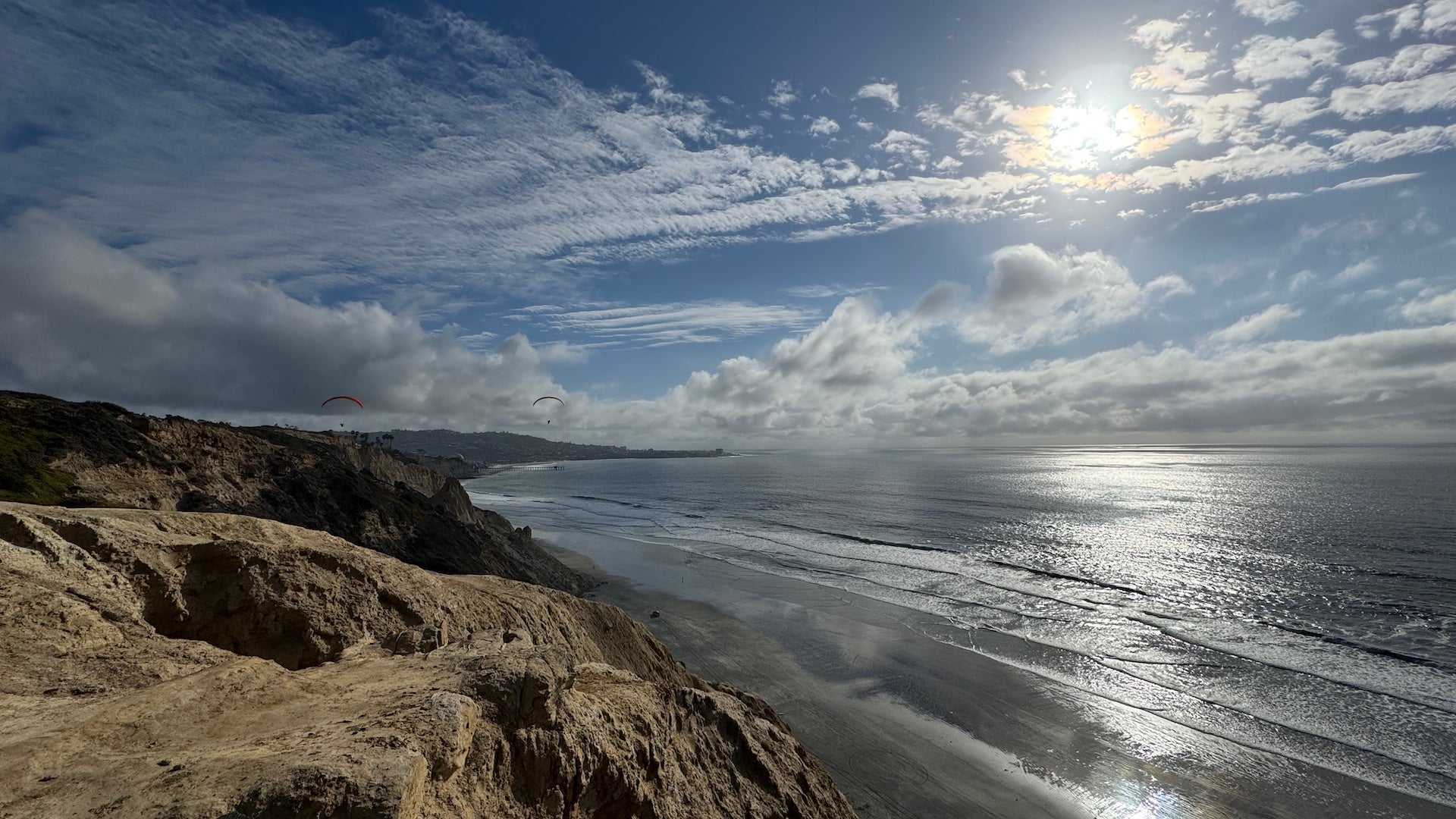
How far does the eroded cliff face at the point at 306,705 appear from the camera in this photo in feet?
17.6

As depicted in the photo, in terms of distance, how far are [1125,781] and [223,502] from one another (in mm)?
37070

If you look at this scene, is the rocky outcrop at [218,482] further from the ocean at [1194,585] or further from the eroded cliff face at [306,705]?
the ocean at [1194,585]

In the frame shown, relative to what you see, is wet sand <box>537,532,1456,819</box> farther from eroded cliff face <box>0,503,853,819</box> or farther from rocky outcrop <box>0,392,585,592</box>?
rocky outcrop <box>0,392,585,592</box>

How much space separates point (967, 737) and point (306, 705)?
18.9 m

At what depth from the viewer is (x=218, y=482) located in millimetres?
29078

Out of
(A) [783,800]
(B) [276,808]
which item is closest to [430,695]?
(B) [276,808]

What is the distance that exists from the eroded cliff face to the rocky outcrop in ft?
44.5

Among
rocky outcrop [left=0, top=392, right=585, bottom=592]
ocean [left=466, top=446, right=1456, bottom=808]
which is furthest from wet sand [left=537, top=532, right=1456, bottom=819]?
rocky outcrop [left=0, top=392, right=585, bottom=592]

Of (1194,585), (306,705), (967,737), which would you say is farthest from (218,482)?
(1194,585)

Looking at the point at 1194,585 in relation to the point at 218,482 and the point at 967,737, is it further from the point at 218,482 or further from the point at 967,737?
the point at 218,482

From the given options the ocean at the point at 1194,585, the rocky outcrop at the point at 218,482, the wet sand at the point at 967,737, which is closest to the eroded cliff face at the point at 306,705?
the wet sand at the point at 967,737

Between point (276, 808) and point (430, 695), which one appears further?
point (430, 695)

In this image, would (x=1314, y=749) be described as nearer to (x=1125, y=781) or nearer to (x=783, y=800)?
(x=1125, y=781)

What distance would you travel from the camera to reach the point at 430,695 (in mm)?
7629
